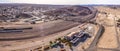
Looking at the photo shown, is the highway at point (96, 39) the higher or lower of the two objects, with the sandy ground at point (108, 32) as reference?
higher

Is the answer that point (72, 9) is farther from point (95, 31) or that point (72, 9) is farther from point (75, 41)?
point (75, 41)

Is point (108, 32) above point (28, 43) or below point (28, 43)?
below

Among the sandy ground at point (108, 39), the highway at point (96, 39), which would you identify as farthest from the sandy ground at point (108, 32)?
the highway at point (96, 39)

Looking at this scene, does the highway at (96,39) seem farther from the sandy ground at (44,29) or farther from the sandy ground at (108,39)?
Result: the sandy ground at (44,29)

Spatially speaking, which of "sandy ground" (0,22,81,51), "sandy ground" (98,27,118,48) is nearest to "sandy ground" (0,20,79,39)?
"sandy ground" (0,22,81,51)

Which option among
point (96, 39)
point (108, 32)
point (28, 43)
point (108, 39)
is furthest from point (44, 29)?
point (108, 39)

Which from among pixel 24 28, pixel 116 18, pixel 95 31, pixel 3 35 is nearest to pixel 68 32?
pixel 95 31

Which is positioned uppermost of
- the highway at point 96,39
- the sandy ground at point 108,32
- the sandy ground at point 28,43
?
the sandy ground at point 28,43

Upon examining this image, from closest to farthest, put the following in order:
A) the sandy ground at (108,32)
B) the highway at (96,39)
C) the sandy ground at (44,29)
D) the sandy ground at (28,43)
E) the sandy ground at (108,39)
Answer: the highway at (96,39) → the sandy ground at (28,43) → the sandy ground at (108,39) → the sandy ground at (108,32) → the sandy ground at (44,29)

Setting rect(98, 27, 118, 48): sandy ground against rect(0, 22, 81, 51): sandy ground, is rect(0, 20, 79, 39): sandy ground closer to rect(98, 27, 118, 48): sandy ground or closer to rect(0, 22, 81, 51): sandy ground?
rect(0, 22, 81, 51): sandy ground

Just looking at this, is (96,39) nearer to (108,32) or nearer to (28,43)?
(108,32)

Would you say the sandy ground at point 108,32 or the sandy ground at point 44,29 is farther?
the sandy ground at point 44,29
